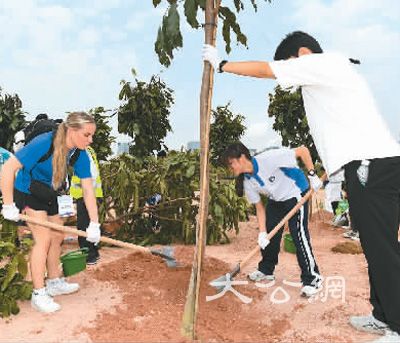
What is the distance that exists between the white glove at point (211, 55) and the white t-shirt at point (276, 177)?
1.28 metres

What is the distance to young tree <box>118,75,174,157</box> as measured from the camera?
11.0 metres

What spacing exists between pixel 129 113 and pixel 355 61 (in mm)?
8502

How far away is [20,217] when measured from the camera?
3.62 metres

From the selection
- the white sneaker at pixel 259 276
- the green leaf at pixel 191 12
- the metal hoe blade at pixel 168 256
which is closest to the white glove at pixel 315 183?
the white sneaker at pixel 259 276

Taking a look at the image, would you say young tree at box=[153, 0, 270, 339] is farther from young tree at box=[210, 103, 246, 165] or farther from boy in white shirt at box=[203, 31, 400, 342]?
young tree at box=[210, 103, 246, 165]

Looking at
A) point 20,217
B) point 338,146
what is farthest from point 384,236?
point 20,217

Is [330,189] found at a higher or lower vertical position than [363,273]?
higher

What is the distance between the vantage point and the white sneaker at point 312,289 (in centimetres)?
419

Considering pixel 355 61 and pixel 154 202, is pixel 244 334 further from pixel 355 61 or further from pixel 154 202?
pixel 154 202

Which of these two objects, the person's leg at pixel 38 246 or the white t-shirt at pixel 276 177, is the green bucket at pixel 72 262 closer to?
the person's leg at pixel 38 246

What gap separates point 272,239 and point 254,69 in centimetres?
219

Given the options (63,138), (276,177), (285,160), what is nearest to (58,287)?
(63,138)

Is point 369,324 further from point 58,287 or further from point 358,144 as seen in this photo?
point 58,287

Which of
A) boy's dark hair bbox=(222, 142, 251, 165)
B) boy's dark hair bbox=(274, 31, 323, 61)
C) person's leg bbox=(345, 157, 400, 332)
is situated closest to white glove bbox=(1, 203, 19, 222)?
boy's dark hair bbox=(222, 142, 251, 165)
